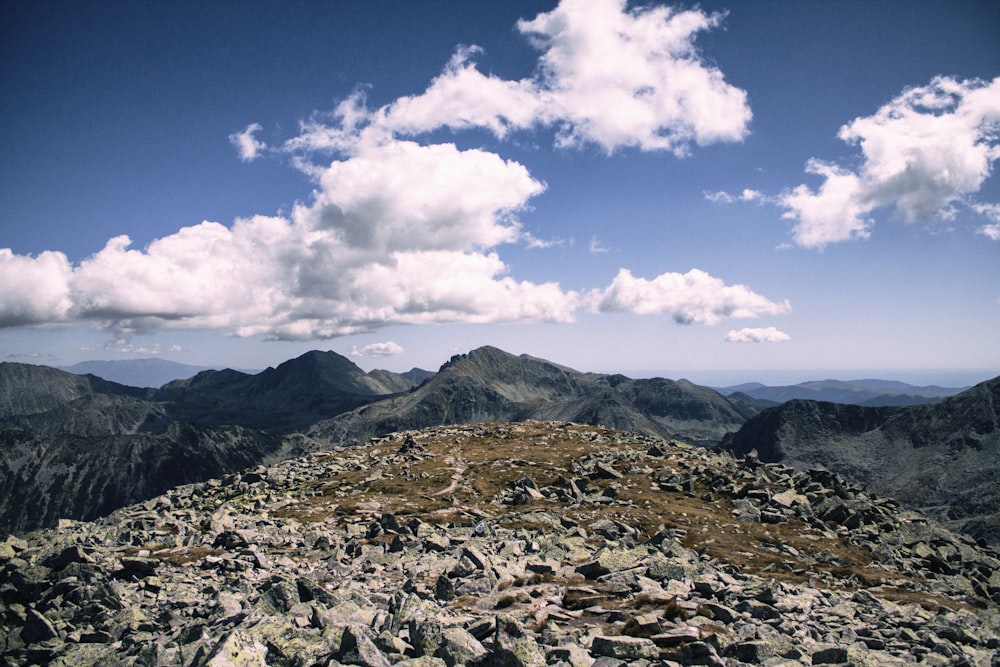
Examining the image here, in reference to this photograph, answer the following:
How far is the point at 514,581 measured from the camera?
73.8ft

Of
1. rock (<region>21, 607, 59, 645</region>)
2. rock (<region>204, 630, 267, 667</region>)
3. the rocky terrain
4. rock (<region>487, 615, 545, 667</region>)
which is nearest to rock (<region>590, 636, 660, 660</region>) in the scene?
the rocky terrain

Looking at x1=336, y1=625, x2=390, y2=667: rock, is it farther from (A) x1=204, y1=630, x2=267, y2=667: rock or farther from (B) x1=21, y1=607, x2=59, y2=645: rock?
(B) x1=21, y1=607, x2=59, y2=645: rock

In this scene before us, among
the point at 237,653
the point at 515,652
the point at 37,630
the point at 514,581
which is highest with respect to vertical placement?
the point at 237,653

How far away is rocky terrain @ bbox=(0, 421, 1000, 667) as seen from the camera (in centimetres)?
1456

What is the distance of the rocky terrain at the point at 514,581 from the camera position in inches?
573

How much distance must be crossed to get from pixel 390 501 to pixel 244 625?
116 ft

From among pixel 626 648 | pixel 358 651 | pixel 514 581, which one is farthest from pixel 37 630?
pixel 626 648

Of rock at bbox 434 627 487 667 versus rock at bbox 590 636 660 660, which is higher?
rock at bbox 434 627 487 667

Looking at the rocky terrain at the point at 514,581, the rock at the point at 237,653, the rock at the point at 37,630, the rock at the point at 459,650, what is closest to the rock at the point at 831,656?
the rocky terrain at the point at 514,581

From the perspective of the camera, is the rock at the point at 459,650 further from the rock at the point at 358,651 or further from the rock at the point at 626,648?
the rock at the point at 626,648

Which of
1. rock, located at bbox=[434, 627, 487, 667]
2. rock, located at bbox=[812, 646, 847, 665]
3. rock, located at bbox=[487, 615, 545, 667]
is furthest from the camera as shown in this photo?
rock, located at bbox=[812, 646, 847, 665]

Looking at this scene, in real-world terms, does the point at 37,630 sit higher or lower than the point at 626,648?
lower

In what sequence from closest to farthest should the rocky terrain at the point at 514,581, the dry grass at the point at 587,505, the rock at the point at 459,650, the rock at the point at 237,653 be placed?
1. the rock at the point at 237,653
2. the rock at the point at 459,650
3. the rocky terrain at the point at 514,581
4. the dry grass at the point at 587,505

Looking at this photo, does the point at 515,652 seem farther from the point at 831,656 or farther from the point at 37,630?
the point at 37,630
